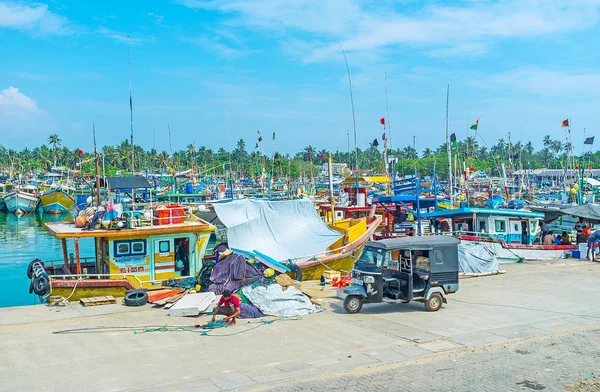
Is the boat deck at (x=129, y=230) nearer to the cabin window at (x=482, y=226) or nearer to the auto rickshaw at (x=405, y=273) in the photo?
the auto rickshaw at (x=405, y=273)

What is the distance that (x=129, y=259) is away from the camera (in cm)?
1805

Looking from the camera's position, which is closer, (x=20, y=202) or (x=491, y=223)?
(x=491, y=223)

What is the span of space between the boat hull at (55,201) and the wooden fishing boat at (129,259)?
56427 mm

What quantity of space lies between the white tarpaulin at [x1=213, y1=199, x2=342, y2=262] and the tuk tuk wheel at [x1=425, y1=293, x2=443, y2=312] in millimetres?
6607

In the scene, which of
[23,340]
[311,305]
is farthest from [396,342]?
[23,340]

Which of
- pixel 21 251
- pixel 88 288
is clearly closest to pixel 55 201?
pixel 21 251

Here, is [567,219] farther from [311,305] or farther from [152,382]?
[152,382]

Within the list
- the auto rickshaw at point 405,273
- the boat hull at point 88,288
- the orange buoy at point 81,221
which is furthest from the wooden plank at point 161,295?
the auto rickshaw at point 405,273

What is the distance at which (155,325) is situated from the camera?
13859 millimetres

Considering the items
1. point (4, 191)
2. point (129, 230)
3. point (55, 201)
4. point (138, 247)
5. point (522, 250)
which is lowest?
point (522, 250)

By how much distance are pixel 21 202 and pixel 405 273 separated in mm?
68896

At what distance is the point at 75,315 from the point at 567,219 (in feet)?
105

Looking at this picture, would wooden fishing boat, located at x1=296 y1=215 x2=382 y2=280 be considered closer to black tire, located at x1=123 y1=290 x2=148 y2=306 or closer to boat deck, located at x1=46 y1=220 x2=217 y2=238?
boat deck, located at x1=46 y1=220 x2=217 y2=238

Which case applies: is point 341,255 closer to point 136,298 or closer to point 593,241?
point 136,298
